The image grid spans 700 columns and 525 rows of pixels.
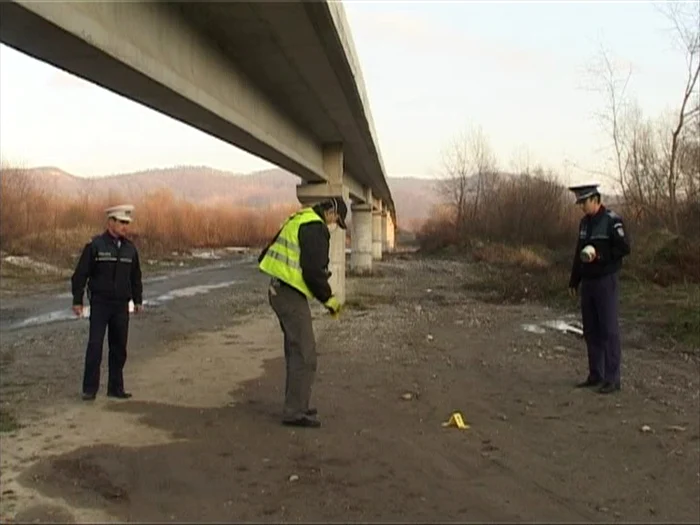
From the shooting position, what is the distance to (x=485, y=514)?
5.11 metres

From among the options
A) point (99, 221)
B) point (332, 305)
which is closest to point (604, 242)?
point (332, 305)

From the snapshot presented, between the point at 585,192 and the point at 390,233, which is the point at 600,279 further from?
the point at 390,233

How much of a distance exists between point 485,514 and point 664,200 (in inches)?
1122

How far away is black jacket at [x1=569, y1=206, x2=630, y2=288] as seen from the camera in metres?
8.61

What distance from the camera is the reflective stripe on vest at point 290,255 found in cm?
725

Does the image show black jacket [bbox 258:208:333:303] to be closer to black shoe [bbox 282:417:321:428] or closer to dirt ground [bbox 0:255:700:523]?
black shoe [bbox 282:417:321:428]

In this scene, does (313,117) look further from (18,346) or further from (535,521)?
(535,521)

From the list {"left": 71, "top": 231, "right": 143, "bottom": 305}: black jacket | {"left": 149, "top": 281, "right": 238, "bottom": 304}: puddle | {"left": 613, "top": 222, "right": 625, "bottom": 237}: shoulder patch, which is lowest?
{"left": 149, "top": 281, "right": 238, "bottom": 304}: puddle

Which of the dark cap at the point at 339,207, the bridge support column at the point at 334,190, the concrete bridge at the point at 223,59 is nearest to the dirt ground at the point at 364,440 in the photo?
the dark cap at the point at 339,207

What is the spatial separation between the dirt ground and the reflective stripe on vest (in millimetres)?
1301

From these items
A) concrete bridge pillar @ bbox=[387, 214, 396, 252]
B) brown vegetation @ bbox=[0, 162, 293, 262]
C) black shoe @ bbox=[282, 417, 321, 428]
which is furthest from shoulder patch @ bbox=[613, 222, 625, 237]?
concrete bridge pillar @ bbox=[387, 214, 396, 252]

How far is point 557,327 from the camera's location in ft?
50.6

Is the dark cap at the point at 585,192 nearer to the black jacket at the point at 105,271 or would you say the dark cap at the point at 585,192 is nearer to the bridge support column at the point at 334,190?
the black jacket at the point at 105,271

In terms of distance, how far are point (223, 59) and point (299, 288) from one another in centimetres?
432
